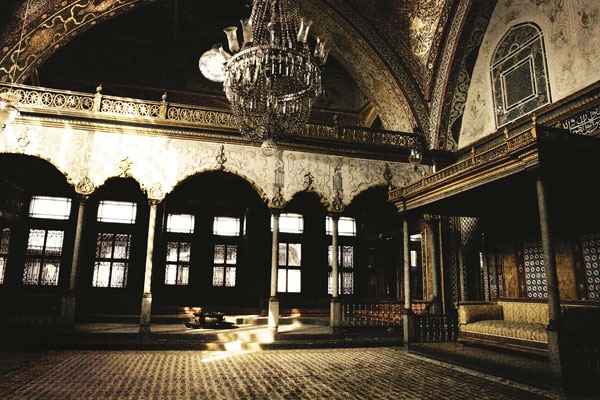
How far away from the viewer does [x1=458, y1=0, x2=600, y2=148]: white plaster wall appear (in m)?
6.13

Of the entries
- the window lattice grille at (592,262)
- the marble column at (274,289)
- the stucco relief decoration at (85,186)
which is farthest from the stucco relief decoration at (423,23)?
the stucco relief decoration at (85,186)

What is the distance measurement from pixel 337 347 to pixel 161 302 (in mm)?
5358

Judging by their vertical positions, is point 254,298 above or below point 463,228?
Result: below

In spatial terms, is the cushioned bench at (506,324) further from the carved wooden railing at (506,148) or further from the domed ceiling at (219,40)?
the domed ceiling at (219,40)

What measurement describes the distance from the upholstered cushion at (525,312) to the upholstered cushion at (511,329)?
0.22 meters

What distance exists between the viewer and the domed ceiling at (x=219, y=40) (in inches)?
321

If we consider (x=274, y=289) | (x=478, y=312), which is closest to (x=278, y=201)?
(x=274, y=289)

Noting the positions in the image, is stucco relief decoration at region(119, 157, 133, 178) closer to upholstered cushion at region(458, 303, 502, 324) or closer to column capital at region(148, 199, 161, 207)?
column capital at region(148, 199, 161, 207)

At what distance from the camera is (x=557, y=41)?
22.2ft

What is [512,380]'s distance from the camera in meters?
4.59

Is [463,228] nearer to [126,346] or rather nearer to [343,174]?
[343,174]

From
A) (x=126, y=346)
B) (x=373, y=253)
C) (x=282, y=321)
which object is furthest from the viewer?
(x=373, y=253)

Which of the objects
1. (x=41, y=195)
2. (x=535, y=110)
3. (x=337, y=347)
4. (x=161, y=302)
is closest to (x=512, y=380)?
(x=337, y=347)

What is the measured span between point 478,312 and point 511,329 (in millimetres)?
1048
